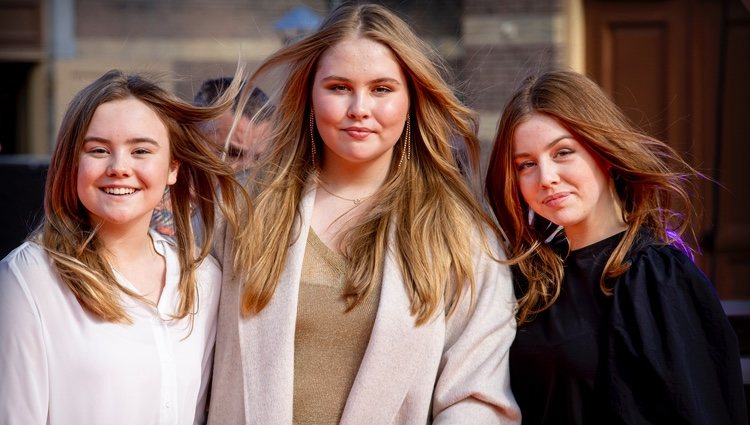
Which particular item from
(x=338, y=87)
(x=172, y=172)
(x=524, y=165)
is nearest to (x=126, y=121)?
(x=172, y=172)

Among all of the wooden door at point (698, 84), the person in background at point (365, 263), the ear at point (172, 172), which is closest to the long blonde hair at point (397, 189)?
the person in background at point (365, 263)

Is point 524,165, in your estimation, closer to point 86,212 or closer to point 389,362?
point 389,362

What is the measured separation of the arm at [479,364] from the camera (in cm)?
263

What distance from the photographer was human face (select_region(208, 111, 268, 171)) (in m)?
3.10

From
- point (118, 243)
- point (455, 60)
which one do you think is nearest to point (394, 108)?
point (118, 243)

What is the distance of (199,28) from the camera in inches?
407

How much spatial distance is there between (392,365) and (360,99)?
26.7 inches

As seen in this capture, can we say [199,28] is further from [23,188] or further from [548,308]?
[548,308]

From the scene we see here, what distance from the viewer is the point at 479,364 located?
265 centimetres

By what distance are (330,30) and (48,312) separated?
1059mm

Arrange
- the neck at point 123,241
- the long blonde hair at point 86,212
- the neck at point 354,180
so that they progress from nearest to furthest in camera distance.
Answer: the long blonde hair at point 86,212 → the neck at point 123,241 → the neck at point 354,180

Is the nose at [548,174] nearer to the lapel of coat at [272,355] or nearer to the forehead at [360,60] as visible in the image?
the forehead at [360,60]

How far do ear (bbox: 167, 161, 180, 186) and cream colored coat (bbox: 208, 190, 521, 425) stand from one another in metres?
0.32

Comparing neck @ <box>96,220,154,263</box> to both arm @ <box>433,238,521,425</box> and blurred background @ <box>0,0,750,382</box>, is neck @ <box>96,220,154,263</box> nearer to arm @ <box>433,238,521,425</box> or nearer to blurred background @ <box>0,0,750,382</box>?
arm @ <box>433,238,521,425</box>
